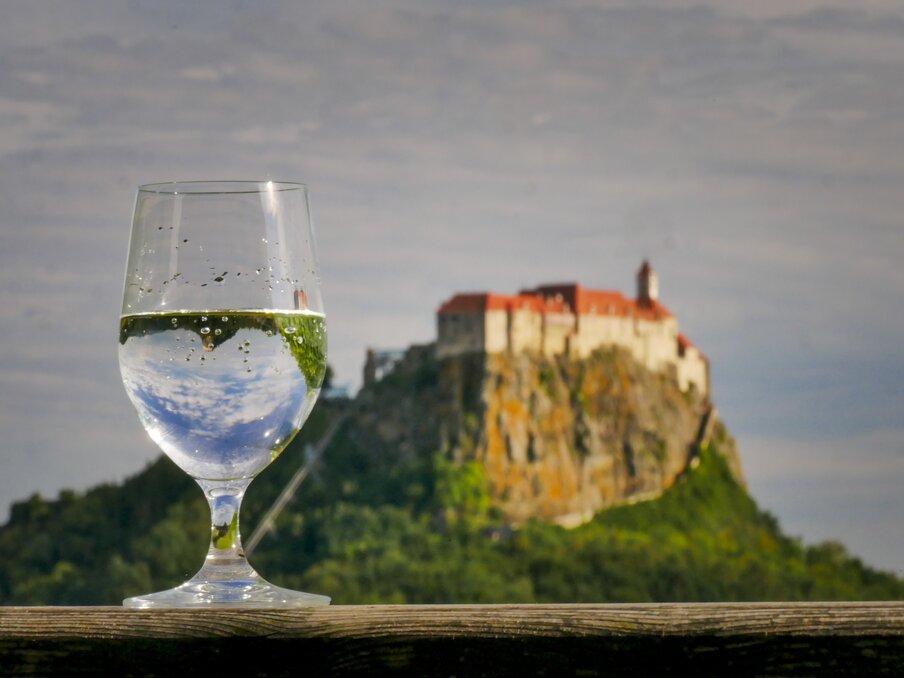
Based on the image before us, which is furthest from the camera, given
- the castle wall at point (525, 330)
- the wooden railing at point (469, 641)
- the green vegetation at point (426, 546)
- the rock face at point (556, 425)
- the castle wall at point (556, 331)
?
the rock face at point (556, 425)

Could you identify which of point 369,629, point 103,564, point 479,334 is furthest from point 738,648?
point 103,564

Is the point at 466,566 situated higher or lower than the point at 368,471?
lower

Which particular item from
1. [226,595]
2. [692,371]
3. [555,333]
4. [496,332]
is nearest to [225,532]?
[226,595]

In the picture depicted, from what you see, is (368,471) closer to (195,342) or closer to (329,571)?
(329,571)

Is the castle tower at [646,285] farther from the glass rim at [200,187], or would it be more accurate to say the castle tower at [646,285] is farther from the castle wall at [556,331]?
the glass rim at [200,187]

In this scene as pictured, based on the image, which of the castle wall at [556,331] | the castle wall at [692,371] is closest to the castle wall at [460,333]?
the castle wall at [556,331]
